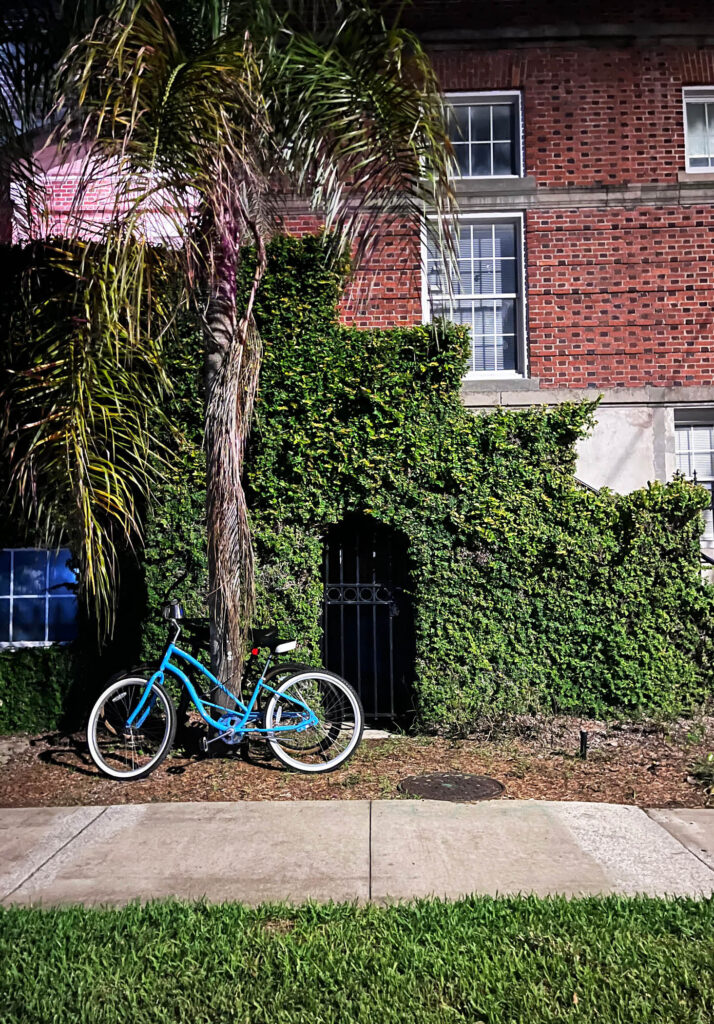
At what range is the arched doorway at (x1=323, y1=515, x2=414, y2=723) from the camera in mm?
7927

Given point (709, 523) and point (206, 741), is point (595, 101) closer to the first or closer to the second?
point (709, 523)

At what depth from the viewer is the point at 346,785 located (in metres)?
6.09

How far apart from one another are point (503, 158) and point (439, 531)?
5908 millimetres

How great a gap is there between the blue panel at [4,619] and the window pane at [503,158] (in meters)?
7.87

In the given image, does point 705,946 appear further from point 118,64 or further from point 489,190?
point 489,190

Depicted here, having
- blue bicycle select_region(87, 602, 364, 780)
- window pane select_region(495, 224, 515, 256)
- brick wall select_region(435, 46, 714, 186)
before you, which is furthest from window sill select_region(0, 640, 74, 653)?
brick wall select_region(435, 46, 714, 186)

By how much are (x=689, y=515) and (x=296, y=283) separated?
4.08 m

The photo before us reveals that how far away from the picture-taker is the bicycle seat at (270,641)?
6.68 meters

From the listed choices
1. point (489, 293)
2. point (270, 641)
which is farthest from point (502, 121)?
point (270, 641)

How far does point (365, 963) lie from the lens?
3.28m

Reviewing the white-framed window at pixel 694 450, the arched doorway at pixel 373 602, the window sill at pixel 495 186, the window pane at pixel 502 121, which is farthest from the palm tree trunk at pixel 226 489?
the white-framed window at pixel 694 450

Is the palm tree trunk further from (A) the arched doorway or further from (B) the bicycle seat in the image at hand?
(A) the arched doorway

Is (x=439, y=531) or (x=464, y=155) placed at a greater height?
(x=464, y=155)

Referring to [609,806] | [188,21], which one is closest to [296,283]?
[188,21]
